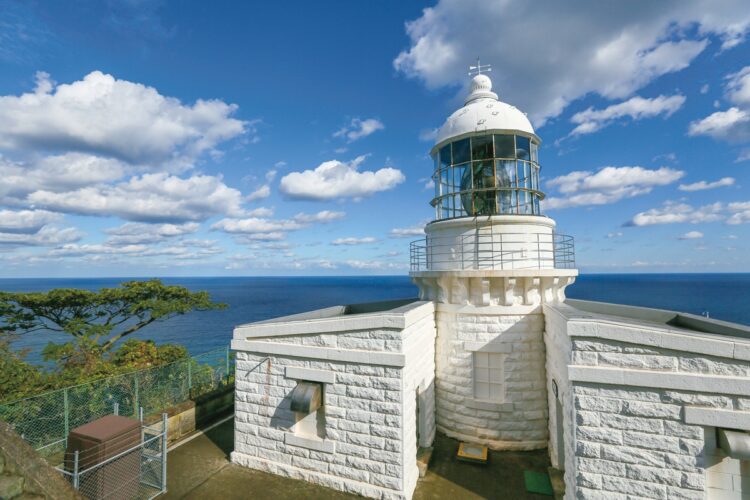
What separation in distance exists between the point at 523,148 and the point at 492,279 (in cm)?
452

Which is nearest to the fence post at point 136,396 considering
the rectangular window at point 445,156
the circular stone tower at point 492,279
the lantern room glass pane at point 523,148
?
the circular stone tower at point 492,279

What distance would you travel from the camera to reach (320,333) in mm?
8117

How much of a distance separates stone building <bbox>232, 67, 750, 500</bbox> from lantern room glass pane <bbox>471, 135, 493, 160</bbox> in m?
0.04

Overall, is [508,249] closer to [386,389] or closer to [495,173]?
[495,173]

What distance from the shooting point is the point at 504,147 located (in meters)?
10.6

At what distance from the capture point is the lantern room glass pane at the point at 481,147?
34.5 feet

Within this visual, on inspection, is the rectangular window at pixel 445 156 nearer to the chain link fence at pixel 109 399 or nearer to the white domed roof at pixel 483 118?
the white domed roof at pixel 483 118

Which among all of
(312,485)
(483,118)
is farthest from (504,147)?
(312,485)

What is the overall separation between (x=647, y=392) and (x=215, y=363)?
12.7 meters

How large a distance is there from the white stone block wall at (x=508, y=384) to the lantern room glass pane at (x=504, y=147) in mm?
4903

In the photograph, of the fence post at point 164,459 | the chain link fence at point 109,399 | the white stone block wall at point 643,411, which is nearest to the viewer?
the white stone block wall at point 643,411

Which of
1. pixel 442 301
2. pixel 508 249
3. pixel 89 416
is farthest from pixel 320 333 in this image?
pixel 89 416

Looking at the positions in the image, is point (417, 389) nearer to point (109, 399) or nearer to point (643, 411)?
point (643, 411)

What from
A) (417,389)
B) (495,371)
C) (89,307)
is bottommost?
(417,389)
